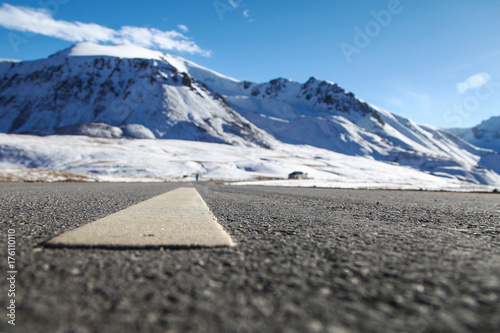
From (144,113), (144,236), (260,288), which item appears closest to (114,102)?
(144,113)

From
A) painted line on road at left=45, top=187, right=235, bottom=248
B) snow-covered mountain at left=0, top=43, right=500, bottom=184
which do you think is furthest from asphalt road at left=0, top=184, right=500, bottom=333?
snow-covered mountain at left=0, top=43, right=500, bottom=184

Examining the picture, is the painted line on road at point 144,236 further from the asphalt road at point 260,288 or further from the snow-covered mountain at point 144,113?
the snow-covered mountain at point 144,113

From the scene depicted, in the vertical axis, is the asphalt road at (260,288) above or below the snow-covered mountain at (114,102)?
below

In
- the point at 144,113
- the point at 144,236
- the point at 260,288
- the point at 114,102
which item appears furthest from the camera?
the point at 114,102

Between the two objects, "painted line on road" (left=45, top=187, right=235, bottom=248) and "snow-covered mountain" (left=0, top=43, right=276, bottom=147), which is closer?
"painted line on road" (left=45, top=187, right=235, bottom=248)

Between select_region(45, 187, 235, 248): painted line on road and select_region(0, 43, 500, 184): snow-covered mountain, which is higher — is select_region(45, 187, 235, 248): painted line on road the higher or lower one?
the lower one

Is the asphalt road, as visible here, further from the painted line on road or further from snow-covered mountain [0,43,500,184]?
snow-covered mountain [0,43,500,184]

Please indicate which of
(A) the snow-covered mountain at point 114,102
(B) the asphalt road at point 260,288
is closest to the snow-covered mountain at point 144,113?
(A) the snow-covered mountain at point 114,102

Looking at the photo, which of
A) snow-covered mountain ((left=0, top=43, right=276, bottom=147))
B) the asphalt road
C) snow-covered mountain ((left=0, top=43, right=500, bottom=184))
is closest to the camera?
the asphalt road

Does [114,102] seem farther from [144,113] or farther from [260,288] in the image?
[260,288]

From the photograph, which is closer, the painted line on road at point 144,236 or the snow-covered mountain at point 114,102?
the painted line on road at point 144,236

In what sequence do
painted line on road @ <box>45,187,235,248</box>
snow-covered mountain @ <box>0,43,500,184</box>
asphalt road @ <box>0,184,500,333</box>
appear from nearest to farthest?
asphalt road @ <box>0,184,500,333</box> < painted line on road @ <box>45,187,235,248</box> < snow-covered mountain @ <box>0,43,500,184</box>

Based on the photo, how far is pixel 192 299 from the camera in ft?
4.89

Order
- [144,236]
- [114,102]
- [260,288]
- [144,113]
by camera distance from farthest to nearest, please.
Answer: [114,102] < [144,113] < [144,236] < [260,288]
